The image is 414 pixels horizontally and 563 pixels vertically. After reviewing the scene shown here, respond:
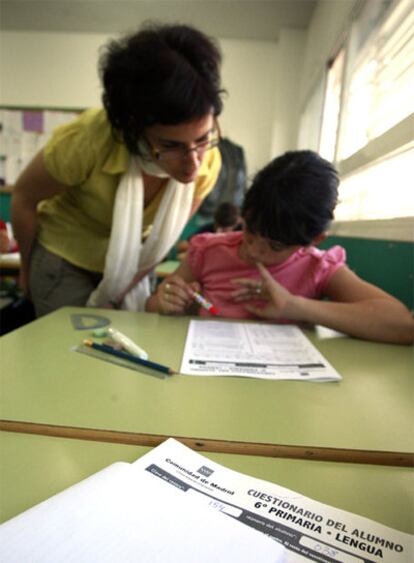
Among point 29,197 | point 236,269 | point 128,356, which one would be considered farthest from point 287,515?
point 29,197

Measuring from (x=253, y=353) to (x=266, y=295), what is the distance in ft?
0.83

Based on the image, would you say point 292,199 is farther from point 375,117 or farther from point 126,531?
point 126,531

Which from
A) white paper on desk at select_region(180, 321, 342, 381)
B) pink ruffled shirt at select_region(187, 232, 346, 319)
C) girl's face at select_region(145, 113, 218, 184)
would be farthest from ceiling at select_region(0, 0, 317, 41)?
white paper on desk at select_region(180, 321, 342, 381)

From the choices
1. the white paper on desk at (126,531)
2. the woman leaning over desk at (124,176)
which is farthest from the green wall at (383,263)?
the white paper on desk at (126,531)

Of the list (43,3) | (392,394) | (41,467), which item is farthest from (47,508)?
(43,3)

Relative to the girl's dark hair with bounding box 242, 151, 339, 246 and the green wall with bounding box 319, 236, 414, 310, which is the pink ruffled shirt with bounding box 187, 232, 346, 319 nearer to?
the green wall with bounding box 319, 236, 414, 310

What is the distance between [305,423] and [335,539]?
0.51 feet

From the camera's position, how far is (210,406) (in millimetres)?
440

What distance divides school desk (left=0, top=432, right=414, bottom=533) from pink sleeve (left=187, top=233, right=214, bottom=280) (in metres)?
0.70

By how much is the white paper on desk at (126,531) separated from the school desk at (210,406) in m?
0.08

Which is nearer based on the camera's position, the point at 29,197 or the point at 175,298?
the point at 175,298

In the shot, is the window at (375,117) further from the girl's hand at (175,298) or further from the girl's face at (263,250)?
the girl's hand at (175,298)

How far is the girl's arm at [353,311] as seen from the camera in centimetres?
76

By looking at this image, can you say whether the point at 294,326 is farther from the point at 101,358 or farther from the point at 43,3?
the point at 43,3
